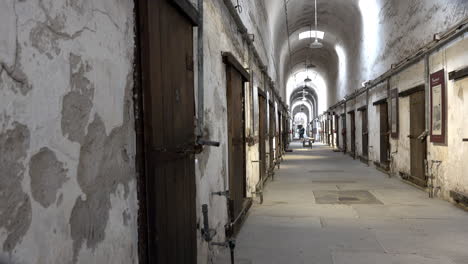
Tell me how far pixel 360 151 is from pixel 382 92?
14.7ft

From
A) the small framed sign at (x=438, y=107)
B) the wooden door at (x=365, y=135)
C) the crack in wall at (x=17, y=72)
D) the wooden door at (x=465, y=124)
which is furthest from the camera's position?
the wooden door at (x=365, y=135)

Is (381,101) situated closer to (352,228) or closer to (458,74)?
(458,74)

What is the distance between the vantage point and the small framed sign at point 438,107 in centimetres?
668

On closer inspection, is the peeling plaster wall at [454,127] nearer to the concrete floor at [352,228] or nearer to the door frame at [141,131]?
the concrete floor at [352,228]

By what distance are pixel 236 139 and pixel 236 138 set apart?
0.01 meters

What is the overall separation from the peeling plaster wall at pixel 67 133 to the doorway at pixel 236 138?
2.35 meters

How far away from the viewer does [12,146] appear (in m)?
1.05

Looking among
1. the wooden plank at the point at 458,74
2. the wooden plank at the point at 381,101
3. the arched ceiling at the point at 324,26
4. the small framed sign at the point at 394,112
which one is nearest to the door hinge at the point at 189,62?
the wooden plank at the point at 458,74

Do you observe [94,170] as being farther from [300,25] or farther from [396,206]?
[300,25]

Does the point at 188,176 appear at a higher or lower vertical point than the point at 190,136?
lower

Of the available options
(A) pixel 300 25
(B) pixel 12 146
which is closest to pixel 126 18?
(B) pixel 12 146

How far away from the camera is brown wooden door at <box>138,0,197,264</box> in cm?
195

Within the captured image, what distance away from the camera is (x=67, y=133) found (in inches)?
51.9

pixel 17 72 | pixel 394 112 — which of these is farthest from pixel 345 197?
pixel 17 72
